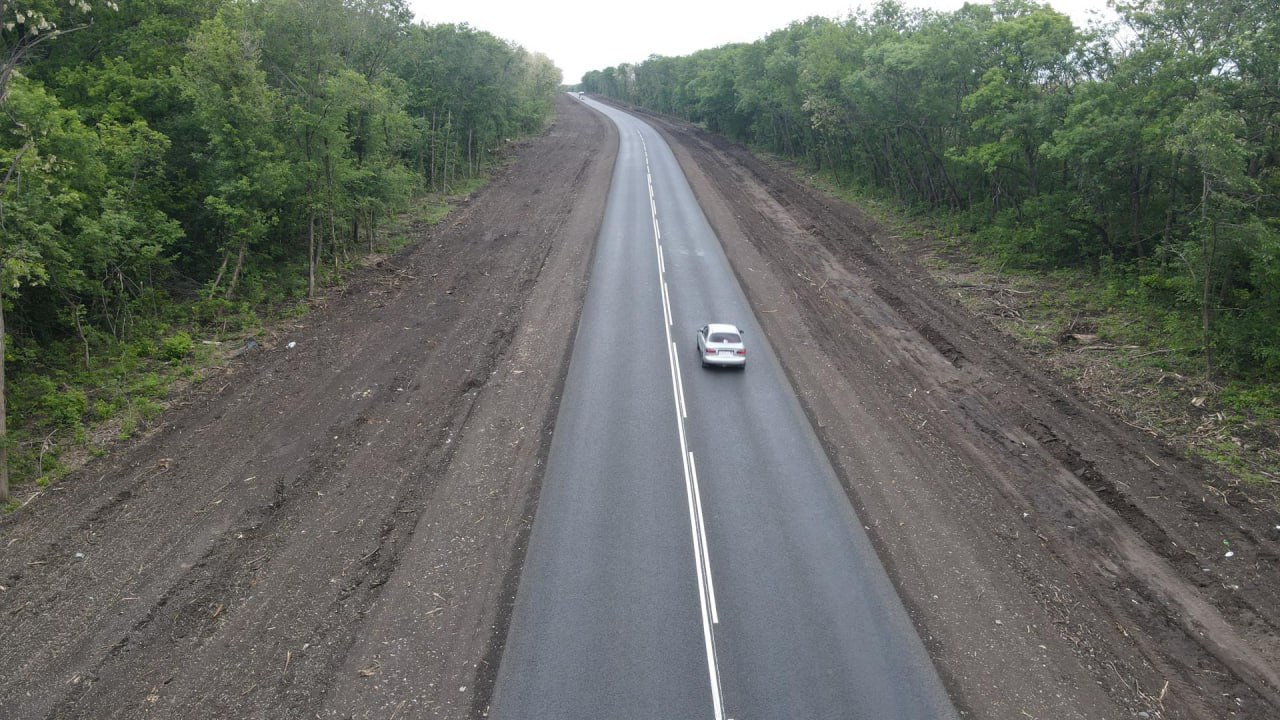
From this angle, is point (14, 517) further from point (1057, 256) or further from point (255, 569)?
point (1057, 256)

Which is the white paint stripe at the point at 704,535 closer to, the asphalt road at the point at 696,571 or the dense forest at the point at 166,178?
the asphalt road at the point at 696,571

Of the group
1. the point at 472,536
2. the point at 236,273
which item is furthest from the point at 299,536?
the point at 236,273

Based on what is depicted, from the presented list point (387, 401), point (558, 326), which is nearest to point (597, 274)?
point (558, 326)

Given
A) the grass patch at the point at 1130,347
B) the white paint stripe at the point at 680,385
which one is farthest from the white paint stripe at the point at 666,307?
the grass patch at the point at 1130,347

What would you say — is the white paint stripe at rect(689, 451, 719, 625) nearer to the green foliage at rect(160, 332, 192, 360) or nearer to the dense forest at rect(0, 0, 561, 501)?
the dense forest at rect(0, 0, 561, 501)

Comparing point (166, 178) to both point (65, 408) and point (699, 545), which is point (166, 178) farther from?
point (699, 545)

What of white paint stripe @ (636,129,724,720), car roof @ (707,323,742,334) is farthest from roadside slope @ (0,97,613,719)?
car roof @ (707,323,742,334)

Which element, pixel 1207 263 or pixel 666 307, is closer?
pixel 1207 263
